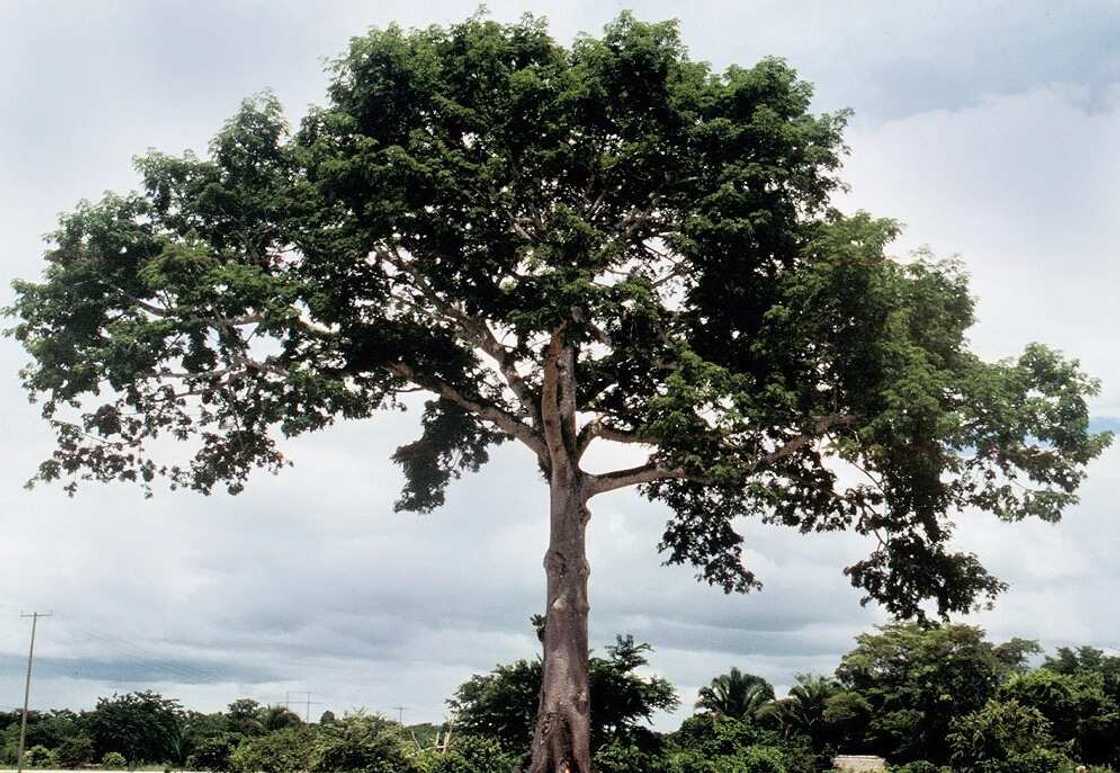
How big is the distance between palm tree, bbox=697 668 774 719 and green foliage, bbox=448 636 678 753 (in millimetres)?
25091

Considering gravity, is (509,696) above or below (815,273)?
below

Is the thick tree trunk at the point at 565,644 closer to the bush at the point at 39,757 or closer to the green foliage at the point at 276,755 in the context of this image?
the green foliage at the point at 276,755

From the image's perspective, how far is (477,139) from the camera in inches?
803

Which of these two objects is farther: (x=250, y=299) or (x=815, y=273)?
(x=250, y=299)

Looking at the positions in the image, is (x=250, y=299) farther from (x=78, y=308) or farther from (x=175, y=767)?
(x=175, y=767)

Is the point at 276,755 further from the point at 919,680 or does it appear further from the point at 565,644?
the point at 919,680

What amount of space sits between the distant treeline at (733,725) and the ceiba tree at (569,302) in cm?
655

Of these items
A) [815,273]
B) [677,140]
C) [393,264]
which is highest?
[677,140]

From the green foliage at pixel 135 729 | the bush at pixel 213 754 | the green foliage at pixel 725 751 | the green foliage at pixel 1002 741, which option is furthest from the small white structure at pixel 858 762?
the green foliage at pixel 135 729

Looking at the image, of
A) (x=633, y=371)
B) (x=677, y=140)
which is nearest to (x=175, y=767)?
(x=633, y=371)

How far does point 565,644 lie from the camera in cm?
2033

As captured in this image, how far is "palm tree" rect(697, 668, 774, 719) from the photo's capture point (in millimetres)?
50719

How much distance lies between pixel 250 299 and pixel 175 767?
31941 mm

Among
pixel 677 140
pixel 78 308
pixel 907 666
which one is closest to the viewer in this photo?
pixel 677 140
